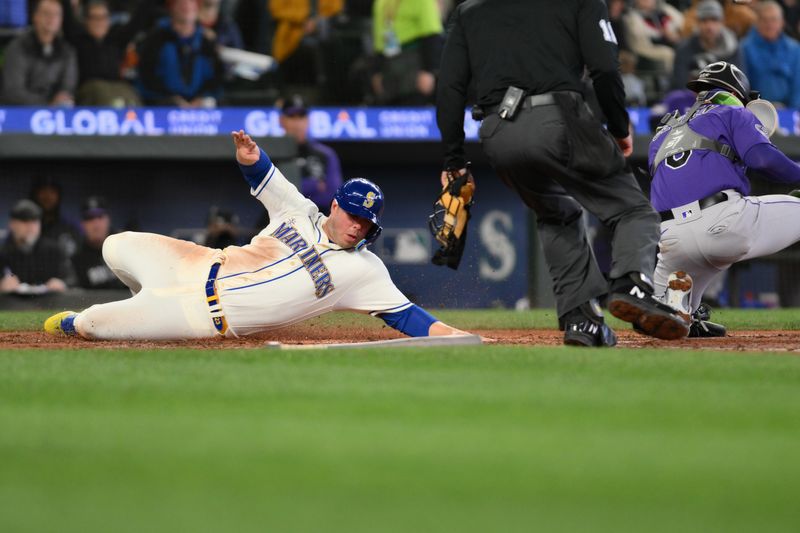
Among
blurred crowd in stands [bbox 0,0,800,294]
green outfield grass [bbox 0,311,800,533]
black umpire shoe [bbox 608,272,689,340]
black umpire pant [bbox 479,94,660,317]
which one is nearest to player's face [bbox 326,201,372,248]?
black umpire pant [bbox 479,94,660,317]

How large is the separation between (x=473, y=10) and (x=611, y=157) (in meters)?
1.03

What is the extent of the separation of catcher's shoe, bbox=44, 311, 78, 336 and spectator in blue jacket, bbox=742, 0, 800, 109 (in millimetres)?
9144

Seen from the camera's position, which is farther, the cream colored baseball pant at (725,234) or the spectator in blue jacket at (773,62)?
the spectator in blue jacket at (773,62)

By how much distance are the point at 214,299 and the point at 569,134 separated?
1891mm

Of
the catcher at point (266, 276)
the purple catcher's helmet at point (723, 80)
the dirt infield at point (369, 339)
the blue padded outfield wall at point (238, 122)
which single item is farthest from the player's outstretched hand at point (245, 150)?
the blue padded outfield wall at point (238, 122)

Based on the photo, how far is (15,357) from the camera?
528 cm

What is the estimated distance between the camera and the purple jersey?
6.54 m

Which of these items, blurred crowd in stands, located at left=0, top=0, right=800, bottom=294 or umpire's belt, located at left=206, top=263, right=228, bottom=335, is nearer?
umpire's belt, located at left=206, top=263, right=228, bottom=335

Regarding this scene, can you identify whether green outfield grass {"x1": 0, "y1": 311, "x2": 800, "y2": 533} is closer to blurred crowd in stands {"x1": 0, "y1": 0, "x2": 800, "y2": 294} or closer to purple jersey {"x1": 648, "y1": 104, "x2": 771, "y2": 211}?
purple jersey {"x1": 648, "y1": 104, "x2": 771, "y2": 211}

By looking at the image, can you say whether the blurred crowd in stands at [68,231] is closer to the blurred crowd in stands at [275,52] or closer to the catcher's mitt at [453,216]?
the blurred crowd in stands at [275,52]

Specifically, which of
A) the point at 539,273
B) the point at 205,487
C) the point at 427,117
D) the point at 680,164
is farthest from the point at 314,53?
the point at 205,487

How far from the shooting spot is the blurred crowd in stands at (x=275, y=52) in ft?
41.8

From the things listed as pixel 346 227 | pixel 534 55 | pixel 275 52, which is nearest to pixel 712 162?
pixel 534 55

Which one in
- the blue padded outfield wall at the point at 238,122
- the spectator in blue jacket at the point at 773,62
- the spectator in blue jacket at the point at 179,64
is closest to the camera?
the blue padded outfield wall at the point at 238,122
